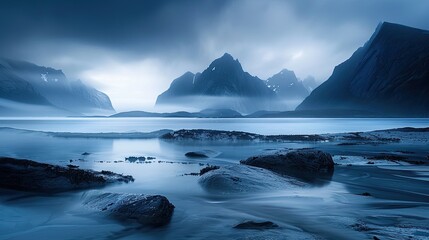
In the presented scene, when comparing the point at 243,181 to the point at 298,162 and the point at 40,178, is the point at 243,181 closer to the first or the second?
the point at 298,162

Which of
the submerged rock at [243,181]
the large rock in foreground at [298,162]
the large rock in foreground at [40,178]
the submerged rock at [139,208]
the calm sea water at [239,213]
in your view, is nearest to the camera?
the calm sea water at [239,213]

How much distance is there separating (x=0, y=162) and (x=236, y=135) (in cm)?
3777

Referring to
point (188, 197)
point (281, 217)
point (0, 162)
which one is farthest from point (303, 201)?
point (0, 162)

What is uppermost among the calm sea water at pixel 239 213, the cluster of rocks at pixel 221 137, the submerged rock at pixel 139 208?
the cluster of rocks at pixel 221 137

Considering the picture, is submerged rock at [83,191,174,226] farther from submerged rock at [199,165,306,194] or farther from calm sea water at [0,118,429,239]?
submerged rock at [199,165,306,194]

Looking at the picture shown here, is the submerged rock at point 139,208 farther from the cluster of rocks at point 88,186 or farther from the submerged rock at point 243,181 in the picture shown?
the submerged rock at point 243,181

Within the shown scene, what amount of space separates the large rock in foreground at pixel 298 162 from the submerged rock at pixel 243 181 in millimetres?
3285

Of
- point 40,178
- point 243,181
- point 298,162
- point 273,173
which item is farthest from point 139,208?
point 298,162

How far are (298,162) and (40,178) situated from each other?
46.2 ft

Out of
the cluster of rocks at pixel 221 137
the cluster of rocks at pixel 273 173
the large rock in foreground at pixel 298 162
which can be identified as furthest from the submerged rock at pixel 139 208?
the cluster of rocks at pixel 221 137

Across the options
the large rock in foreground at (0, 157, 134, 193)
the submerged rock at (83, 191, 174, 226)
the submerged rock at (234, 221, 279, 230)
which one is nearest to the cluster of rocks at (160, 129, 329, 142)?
the large rock in foreground at (0, 157, 134, 193)

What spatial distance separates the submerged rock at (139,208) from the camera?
909 cm

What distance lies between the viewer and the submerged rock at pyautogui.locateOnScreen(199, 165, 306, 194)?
13398mm

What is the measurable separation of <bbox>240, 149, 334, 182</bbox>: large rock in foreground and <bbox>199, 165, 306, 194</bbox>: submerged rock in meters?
3.29
